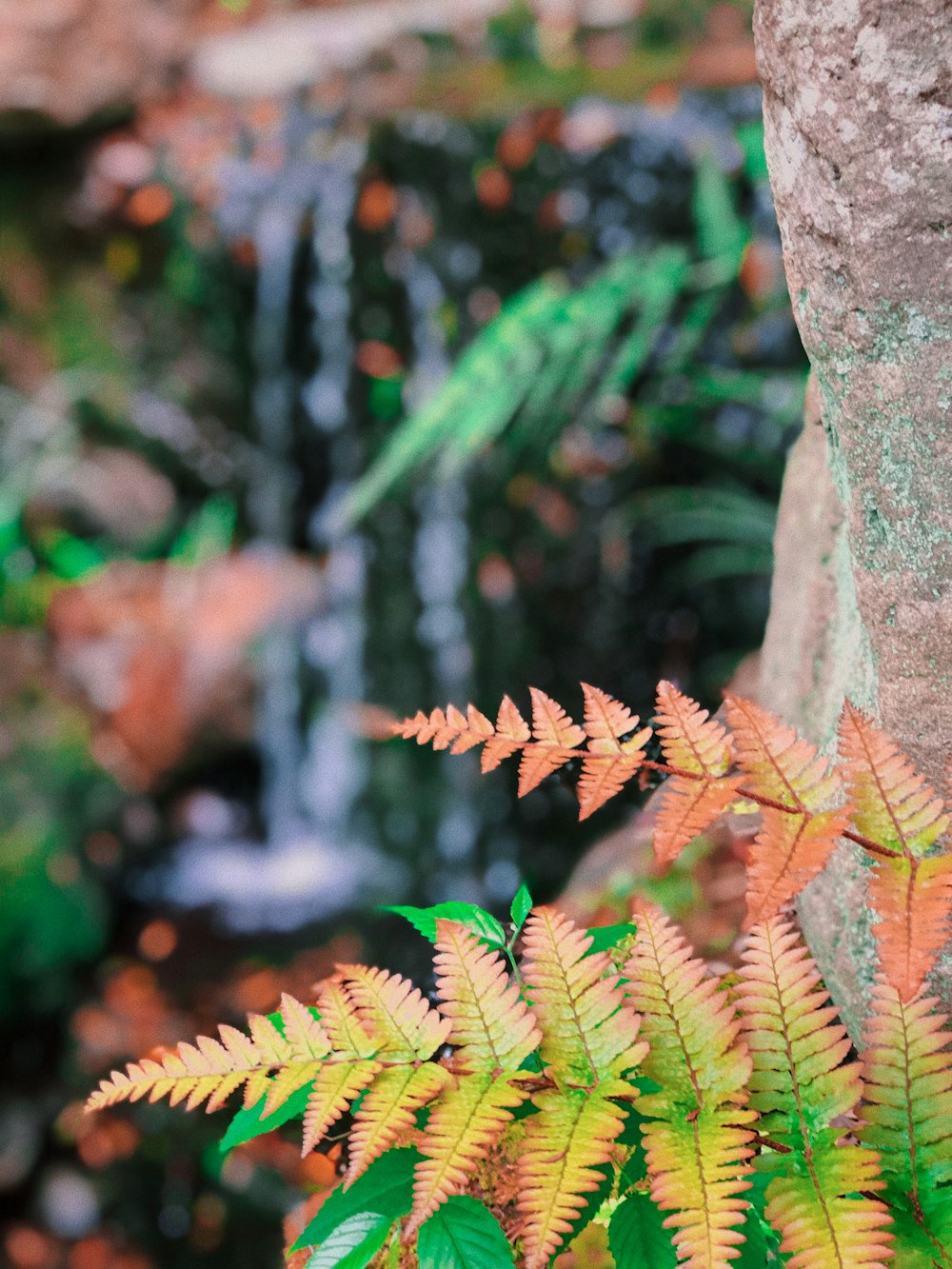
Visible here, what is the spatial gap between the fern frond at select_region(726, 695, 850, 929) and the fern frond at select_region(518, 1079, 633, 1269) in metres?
0.26

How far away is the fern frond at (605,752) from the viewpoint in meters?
1.08

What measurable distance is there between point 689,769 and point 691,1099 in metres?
0.35

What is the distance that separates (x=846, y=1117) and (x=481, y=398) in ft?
9.62

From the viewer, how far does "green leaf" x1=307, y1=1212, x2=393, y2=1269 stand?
3.31ft

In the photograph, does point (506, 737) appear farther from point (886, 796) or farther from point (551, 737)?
point (886, 796)

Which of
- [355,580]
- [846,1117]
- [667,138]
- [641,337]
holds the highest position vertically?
[667,138]

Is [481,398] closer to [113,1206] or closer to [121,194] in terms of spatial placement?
[121,194]

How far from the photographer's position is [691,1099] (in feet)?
3.37

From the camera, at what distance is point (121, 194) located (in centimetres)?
496

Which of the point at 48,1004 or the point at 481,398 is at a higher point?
the point at 481,398

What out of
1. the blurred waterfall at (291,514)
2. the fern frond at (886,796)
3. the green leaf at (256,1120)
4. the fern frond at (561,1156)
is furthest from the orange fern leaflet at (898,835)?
the blurred waterfall at (291,514)

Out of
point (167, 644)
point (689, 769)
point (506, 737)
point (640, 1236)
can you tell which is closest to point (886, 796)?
point (689, 769)

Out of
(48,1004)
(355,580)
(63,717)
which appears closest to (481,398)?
(355,580)

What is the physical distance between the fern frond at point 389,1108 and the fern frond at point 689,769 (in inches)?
14.4
